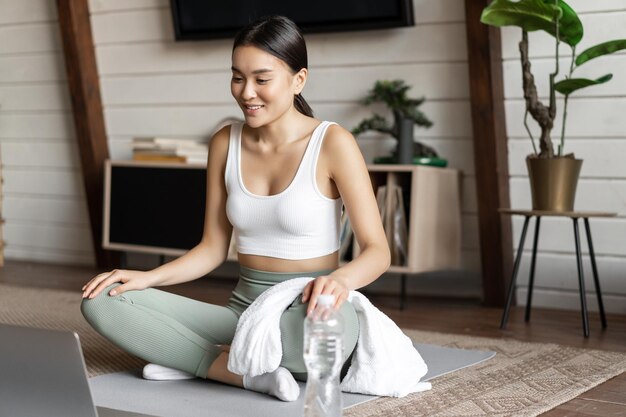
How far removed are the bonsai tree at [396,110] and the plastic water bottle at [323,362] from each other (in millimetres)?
2012

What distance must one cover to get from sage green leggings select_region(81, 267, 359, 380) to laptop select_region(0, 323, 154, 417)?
322 mm

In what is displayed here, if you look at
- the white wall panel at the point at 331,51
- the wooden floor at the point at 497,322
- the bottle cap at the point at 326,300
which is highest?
the white wall panel at the point at 331,51

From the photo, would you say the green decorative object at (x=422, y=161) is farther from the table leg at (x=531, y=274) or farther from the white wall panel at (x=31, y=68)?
the white wall panel at (x=31, y=68)

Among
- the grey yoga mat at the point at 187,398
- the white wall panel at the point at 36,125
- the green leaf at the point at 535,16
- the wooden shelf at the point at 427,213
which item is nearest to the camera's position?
the grey yoga mat at the point at 187,398

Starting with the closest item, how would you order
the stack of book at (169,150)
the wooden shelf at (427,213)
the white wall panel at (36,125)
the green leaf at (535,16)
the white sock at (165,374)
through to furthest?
the white sock at (165,374) < the green leaf at (535,16) < the wooden shelf at (427,213) < the stack of book at (169,150) < the white wall panel at (36,125)

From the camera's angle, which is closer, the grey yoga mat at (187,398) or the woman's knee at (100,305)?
the grey yoga mat at (187,398)

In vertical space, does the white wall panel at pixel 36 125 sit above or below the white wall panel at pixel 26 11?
below

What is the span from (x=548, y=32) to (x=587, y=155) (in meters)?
0.54

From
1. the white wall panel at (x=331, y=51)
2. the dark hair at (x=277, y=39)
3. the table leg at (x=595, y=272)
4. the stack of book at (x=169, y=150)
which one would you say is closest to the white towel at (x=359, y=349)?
the dark hair at (x=277, y=39)

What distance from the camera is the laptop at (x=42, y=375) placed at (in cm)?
169

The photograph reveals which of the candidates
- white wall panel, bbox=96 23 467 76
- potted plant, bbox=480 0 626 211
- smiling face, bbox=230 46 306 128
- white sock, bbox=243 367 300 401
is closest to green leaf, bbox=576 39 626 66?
potted plant, bbox=480 0 626 211

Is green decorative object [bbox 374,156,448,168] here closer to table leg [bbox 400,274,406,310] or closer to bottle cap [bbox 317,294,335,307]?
table leg [bbox 400,274,406,310]

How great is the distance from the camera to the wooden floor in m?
Result: 2.15

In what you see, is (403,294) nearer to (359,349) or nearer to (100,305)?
(359,349)
